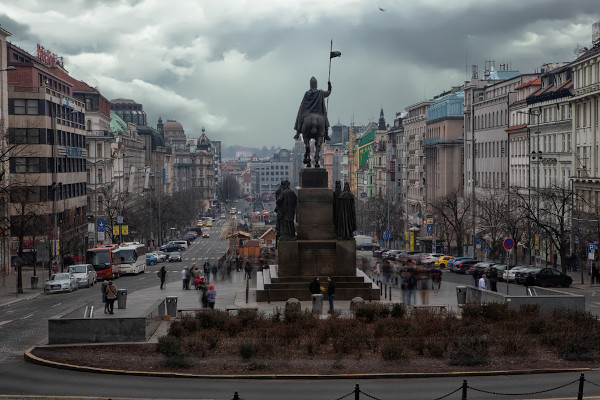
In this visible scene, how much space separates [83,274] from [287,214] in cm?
2839

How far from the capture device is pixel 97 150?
422 ft

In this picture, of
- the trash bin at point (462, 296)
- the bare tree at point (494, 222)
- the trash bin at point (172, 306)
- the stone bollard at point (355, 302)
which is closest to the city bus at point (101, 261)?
the bare tree at point (494, 222)

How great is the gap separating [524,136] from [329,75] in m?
60.1

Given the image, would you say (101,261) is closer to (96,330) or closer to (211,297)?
(211,297)

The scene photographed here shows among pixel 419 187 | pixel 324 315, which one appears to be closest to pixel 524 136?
pixel 419 187

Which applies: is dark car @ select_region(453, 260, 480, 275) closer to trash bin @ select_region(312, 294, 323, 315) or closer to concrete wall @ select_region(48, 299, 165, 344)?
trash bin @ select_region(312, 294, 323, 315)

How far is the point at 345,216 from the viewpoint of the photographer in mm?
38750

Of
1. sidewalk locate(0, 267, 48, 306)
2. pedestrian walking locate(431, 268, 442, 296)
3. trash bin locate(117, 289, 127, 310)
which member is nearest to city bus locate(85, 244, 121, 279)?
sidewalk locate(0, 267, 48, 306)

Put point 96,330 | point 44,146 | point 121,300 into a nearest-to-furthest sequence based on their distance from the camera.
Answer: point 96,330 < point 121,300 < point 44,146

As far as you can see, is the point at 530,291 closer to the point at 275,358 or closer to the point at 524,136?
the point at 275,358

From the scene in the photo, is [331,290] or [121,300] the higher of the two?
[331,290]

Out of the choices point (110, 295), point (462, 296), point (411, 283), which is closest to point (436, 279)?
point (411, 283)

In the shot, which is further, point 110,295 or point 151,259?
point 151,259

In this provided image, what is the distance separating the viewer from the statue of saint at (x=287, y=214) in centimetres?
3903
